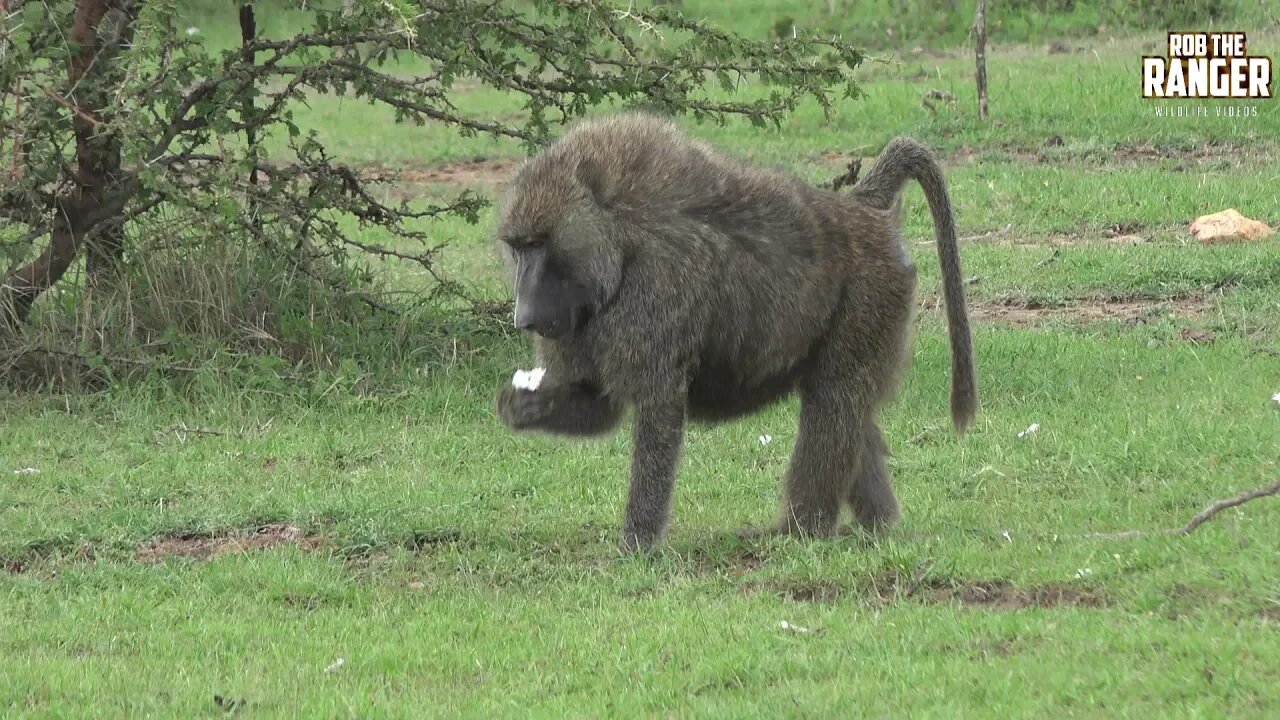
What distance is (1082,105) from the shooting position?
1552 centimetres

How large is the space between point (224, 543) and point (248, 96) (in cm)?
331

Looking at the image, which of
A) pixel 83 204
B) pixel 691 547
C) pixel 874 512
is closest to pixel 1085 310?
pixel 874 512

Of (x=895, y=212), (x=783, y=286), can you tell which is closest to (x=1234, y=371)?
(x=895, y=212)

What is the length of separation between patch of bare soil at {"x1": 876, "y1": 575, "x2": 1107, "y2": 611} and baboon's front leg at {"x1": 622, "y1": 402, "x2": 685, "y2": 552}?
3.05 ft

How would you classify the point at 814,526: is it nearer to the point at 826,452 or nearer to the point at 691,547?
the point at 826,452

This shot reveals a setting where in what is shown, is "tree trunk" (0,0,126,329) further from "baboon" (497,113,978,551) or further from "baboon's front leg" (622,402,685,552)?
"baboon's front leg" (622,402,685,552)

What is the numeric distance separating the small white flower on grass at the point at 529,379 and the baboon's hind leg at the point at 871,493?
4.19ft

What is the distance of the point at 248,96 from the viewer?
9.08 meters

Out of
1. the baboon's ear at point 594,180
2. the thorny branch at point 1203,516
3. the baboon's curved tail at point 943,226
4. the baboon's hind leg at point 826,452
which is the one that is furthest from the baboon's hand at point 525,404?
the thorny branch at point 1203,516

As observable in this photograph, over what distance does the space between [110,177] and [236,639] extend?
4447 millimetres

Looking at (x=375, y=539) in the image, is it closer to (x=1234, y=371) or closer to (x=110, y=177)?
(x=110, y=177)

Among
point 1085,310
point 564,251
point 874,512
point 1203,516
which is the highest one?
point 564,251

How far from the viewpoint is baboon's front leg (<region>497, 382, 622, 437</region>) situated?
6172 mm

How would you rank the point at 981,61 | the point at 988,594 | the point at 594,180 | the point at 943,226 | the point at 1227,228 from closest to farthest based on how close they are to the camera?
1. the point at 988,594
2. the point at 594,180
3. the point at 943,226
4. the point at 1227,228
5. the point at 981,61
